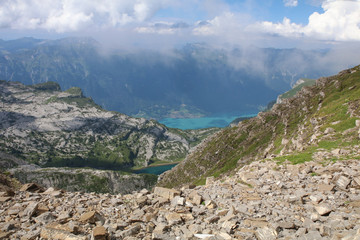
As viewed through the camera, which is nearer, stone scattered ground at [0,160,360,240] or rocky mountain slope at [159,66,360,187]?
stone scattered ground at [0,160,360,240]

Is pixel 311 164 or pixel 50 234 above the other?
pixel 311 164

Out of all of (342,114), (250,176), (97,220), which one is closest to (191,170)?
(342,114)

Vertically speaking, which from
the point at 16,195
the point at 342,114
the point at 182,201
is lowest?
the point at 16,195

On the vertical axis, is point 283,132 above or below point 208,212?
above

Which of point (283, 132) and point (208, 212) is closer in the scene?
point (208, 212)

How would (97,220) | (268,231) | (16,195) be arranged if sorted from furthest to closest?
(16,195)
(97,220)
(268,231)

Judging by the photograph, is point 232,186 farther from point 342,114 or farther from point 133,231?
point 342,114
